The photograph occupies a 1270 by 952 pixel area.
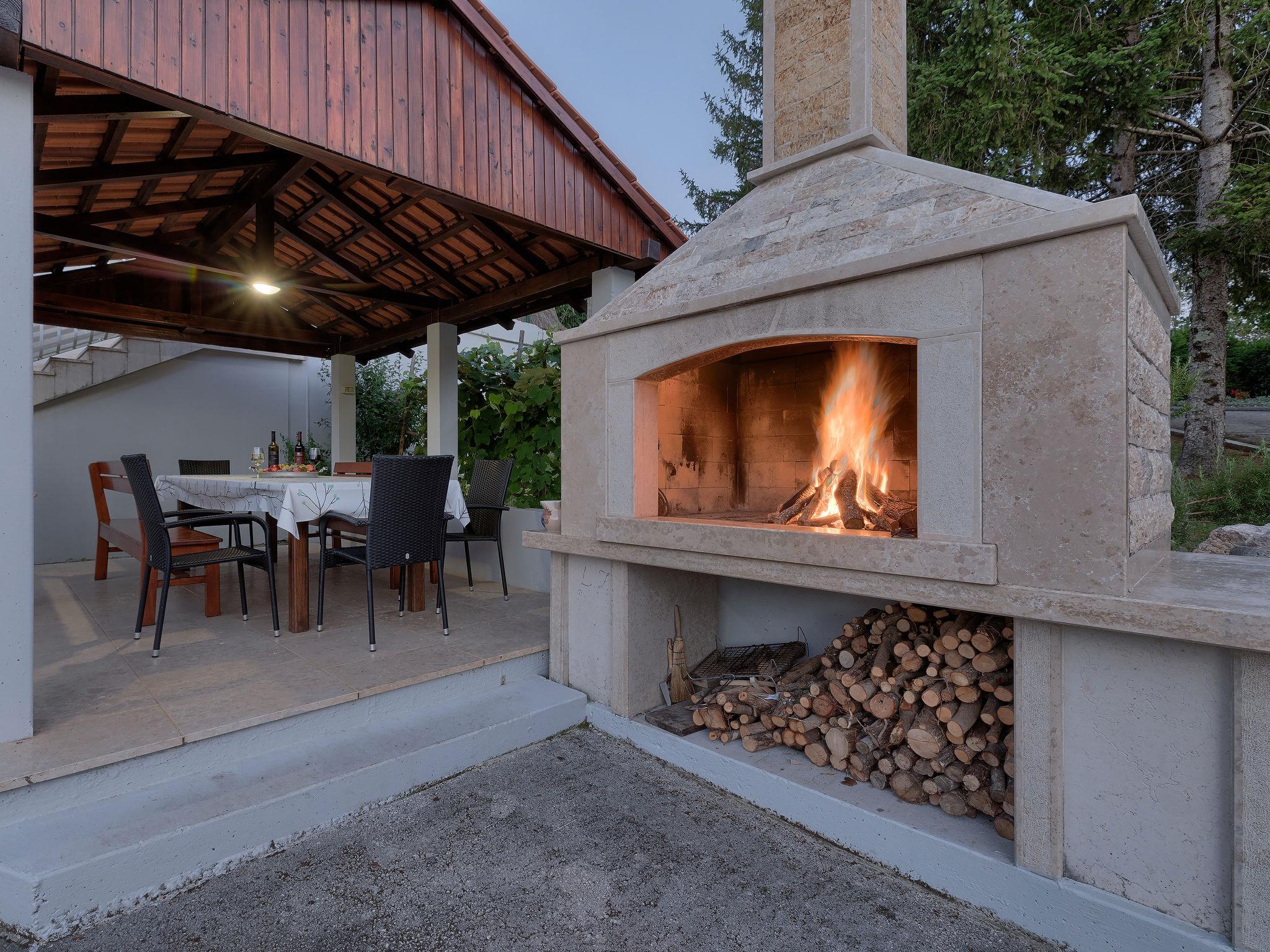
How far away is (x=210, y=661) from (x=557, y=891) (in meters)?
2.02

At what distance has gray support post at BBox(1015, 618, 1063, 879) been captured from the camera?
1613 millimetres

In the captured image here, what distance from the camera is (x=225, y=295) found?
6.73m

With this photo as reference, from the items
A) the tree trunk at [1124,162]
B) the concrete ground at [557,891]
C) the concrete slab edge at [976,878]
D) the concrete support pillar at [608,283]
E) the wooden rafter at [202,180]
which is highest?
the tree trunk at [1124,162]

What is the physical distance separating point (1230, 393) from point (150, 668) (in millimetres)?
16014

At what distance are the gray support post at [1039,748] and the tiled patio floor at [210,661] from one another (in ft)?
6.87

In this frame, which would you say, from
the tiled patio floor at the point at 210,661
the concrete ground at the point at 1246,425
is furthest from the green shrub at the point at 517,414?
the concrete ground at the point at 1246,425

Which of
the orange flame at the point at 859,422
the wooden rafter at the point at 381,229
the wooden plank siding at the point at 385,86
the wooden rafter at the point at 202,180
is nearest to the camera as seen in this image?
the wooden plank siding at the point at 385,86

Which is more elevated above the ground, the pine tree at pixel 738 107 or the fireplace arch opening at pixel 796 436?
the pine tree at pixel 738 107

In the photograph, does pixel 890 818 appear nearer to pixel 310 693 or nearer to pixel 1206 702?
pixel 1206 702

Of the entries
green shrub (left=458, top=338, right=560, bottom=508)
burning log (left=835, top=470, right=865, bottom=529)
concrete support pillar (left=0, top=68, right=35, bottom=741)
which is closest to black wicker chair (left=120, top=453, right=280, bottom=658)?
concrete support pillar (left=0, top=68, right=35, bottom=741)

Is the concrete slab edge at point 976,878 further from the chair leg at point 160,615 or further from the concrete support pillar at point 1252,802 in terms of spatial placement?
the chair leg at point 160,615

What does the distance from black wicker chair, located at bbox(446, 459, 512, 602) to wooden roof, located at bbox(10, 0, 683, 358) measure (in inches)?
64.7

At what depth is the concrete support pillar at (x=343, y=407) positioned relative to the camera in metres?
7.63

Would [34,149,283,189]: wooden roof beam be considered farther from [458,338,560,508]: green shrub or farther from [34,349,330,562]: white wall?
[34,349,330,562]: white wall
